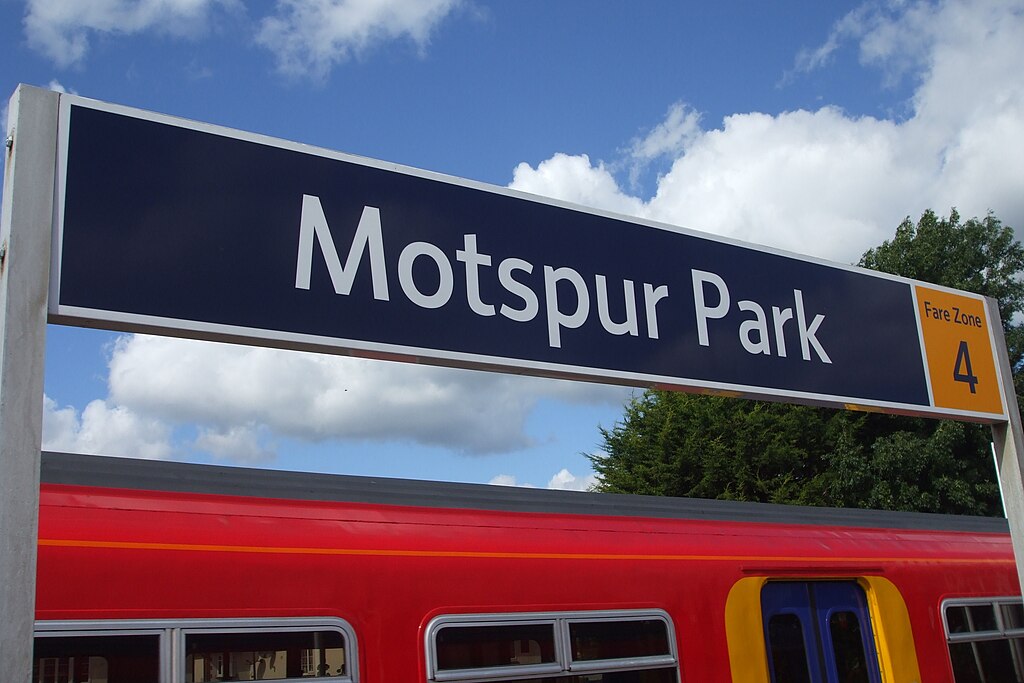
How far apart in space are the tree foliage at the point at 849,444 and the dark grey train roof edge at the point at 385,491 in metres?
13.2

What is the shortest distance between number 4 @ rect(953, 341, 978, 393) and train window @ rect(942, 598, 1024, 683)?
2.42 metres

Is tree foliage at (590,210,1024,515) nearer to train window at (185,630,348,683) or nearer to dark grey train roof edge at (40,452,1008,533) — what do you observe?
dark grey train roof edge at (40,452,1008,533)

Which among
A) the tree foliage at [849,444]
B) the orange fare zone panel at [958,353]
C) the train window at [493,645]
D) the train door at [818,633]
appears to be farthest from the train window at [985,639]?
the tree foliage at [849,444]

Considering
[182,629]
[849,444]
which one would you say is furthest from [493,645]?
[849,444]

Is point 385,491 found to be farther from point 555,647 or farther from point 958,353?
point 958,353

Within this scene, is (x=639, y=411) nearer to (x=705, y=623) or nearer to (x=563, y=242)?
(x=705, y=623)

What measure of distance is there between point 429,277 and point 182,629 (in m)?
1.67

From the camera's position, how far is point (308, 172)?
3.10m

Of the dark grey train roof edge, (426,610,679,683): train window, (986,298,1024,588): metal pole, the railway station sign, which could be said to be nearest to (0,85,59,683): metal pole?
the railway station sign

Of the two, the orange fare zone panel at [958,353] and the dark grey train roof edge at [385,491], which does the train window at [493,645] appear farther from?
the orange fare zone panel at [958,353]

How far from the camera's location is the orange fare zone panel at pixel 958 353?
476 cm

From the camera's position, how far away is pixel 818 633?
5812 millimetres

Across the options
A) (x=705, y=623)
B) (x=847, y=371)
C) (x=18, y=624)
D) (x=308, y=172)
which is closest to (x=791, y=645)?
(x=705, y=623)

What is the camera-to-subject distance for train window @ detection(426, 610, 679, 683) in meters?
4.25
